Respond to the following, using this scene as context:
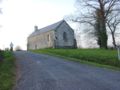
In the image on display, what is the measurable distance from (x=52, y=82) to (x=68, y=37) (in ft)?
214

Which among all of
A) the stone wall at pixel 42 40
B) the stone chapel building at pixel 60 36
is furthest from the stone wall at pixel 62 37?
the stone wall at pixel 42 40

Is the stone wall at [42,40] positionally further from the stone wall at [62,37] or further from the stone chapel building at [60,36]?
the stone wall at [62,37]

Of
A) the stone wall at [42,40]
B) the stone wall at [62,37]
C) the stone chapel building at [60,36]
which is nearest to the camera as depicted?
the stone chapel building at [60,36]

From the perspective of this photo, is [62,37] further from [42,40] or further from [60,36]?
[42,40]

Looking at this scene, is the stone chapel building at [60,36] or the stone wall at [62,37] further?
the stone wall at [62,37]

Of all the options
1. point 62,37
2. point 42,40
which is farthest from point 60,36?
point 42,40

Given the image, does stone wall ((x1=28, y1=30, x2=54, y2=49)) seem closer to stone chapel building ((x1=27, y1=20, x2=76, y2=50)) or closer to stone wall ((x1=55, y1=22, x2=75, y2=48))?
stone chapel building ((x1=27, y1=20, x2=76, y2=50))

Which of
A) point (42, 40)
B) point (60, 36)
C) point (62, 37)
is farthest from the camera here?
point (42, 40)

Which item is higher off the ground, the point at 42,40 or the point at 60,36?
the point at 60,36

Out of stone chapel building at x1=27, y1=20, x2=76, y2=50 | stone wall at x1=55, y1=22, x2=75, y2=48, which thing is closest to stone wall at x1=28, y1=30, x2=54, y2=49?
stone chapel building at x1=27, y1=20, x2=76, y2=50

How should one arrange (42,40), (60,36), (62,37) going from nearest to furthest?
(60,36), (62,37), (42,40)

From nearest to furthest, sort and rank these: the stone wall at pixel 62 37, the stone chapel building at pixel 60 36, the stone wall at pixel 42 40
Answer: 1. the stone chapel building at pixel 60 36
2. the stone wall at pixel 62 37
3. the stone wall at pixel 42 40

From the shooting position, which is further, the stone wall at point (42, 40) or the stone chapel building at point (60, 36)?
the stone wall at point (42, 40)

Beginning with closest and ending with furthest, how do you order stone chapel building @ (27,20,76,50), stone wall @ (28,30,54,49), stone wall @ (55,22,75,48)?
stone chapel building @ (27,20,76,50), stone wall @ (55,22,75,48), stone wall @ (28,30,54,49)
